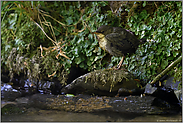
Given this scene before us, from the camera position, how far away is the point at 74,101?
261cm

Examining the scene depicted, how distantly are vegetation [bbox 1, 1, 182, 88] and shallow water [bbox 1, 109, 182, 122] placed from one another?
1.29 meters

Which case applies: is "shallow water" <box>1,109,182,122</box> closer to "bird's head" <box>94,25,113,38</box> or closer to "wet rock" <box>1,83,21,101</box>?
"wet rock" <box>1,83,21,101</box>

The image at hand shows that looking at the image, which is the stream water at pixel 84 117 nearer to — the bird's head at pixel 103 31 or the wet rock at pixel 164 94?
the wet rock at pixel 164 94

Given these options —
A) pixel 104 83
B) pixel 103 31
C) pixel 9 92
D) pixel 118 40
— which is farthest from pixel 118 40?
pixel 9 92

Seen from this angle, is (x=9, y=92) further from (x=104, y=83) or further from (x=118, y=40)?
(x=118, y=40)

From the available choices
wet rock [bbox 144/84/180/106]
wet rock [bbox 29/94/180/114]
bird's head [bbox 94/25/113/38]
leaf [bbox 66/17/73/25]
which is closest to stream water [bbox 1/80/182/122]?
wet rock [bbox 29/94/180/114]

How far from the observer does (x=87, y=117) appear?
1808mm

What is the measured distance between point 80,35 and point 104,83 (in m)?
1.48

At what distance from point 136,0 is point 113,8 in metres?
0.66

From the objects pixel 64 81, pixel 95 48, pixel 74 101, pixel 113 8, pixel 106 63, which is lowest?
pixel 74 101

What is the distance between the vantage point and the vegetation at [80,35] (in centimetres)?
300

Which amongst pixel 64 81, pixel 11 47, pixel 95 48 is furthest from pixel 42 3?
pixel 64 81

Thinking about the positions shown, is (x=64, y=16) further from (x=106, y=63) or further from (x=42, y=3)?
(x=106, y=63)

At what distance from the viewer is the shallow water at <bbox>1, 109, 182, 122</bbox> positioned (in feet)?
5.59
